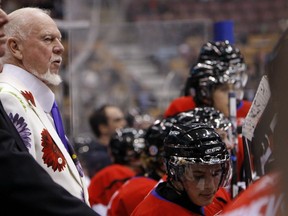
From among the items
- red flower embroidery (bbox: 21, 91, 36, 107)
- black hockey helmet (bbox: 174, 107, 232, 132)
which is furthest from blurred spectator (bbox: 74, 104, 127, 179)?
red flower embroidery (bbox: 21, 91, 36, 107)

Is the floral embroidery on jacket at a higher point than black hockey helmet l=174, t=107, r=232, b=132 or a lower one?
higher

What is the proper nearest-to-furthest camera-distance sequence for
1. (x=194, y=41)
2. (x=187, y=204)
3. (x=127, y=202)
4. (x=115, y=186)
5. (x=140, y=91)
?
(x=187, y=204) → (x=127, y=202) → (x=115, y=186) → (x=194, y=41) → (x=140, y=91)

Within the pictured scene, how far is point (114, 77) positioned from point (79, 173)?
213 inches

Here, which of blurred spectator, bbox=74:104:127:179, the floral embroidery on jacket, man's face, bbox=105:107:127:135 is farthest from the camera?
man's face, bbox=105:107:127:135

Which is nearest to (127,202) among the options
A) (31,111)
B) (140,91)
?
(31,111)

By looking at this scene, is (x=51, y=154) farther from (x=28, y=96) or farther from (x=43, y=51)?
(x=43, y=51)

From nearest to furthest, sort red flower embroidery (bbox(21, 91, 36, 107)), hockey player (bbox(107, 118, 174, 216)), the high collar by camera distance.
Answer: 1. red flower embroidery (bbox(21, 91, 36, 107))
2. the high collar
3. hockey player (bbox(107, 118, 174, 216))

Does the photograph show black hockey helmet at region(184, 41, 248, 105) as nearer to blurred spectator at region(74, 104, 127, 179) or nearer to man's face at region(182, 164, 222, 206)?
man's face at region(182, 164, 222, 206)

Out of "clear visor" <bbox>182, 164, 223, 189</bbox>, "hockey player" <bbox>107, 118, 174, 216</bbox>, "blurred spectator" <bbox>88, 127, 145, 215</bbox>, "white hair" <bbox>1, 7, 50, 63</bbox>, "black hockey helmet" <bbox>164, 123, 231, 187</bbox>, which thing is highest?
"white hair" <bbox>1, 7, 50, 63</bbox>

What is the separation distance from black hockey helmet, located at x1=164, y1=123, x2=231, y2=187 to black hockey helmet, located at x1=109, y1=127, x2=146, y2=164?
2145mm

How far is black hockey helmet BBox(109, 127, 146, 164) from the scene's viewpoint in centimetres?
523

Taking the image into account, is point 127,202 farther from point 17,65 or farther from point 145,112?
point 145,112

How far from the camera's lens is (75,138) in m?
7.84

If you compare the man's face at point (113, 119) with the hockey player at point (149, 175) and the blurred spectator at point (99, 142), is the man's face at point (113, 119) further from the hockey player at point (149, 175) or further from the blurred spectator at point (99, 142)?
the hockey player at point (149, 175)
